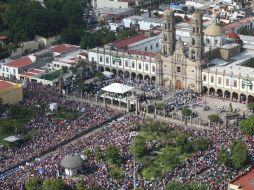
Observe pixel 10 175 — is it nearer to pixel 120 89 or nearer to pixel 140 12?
pixel 120 89

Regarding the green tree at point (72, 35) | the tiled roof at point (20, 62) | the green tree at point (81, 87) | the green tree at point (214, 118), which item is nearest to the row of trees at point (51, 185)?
the green tree at point (214, 118)

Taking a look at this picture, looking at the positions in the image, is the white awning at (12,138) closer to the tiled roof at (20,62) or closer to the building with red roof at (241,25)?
the tiled roof at (20,62)

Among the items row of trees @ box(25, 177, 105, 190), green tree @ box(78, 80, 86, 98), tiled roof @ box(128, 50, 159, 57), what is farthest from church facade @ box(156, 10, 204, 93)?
row of trees @ box(25, 177, 105, 190)

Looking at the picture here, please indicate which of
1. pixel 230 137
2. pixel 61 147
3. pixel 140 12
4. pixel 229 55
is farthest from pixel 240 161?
pixel 140 12

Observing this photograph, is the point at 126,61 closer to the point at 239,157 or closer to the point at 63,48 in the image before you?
the point at 63,48

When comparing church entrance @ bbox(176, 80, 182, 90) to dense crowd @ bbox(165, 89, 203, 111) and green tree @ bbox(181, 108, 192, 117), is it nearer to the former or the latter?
dense crowd @ bbox(165, 89, 203, 111)

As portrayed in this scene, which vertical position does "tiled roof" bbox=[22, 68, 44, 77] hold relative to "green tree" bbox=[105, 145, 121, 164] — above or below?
above
